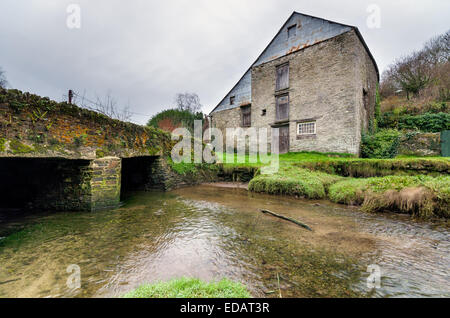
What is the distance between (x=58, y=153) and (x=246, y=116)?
52.9 ft

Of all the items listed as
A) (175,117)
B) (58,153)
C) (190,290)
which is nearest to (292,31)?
(175,117)

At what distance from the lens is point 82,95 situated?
7.71m

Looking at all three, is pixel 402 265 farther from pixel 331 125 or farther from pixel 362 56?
pixel 362 56

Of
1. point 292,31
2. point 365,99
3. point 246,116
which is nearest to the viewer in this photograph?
point 365,99

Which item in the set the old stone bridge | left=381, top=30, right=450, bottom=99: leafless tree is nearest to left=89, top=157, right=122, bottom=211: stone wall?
the old stone bridge

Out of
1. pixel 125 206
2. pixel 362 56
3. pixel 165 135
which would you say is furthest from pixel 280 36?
pixel 125 206

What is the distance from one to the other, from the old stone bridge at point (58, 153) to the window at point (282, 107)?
39.0 feet

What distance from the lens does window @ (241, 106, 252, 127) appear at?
18441 millimetres

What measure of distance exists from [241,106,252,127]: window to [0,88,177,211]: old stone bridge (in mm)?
12857

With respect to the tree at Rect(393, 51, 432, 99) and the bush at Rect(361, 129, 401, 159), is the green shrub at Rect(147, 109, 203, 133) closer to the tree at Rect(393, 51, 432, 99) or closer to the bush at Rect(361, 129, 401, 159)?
the bush at Rect(361, 129, 401, 159)

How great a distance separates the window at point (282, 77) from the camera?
15.5 meters

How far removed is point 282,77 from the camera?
15.8m

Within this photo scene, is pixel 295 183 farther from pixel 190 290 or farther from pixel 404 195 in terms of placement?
pixel 190 290

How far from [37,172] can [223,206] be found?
18.4 ft
